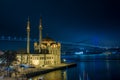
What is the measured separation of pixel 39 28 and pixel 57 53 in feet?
37.1

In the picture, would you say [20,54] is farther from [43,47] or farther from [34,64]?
[43,47]

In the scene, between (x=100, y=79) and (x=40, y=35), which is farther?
(x=40, y=35)

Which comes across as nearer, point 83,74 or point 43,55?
point 83,74

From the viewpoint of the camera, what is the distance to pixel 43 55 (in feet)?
221

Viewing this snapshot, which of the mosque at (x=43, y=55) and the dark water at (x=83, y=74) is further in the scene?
the mosque at (x=43, y=55)

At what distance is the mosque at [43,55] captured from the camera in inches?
2532

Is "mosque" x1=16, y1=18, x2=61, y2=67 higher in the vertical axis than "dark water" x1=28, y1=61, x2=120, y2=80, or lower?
higher

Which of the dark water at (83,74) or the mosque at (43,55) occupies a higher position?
the mosque at (43,55)

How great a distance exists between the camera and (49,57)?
70.1 m

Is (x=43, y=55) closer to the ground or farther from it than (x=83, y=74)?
farther from it

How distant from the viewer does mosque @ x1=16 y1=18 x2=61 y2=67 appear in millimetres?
64312

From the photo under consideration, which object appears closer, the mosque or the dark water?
the dark water

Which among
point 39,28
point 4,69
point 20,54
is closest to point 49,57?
point 20,54

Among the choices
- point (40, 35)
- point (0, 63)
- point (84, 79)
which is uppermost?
point (40, 35)
